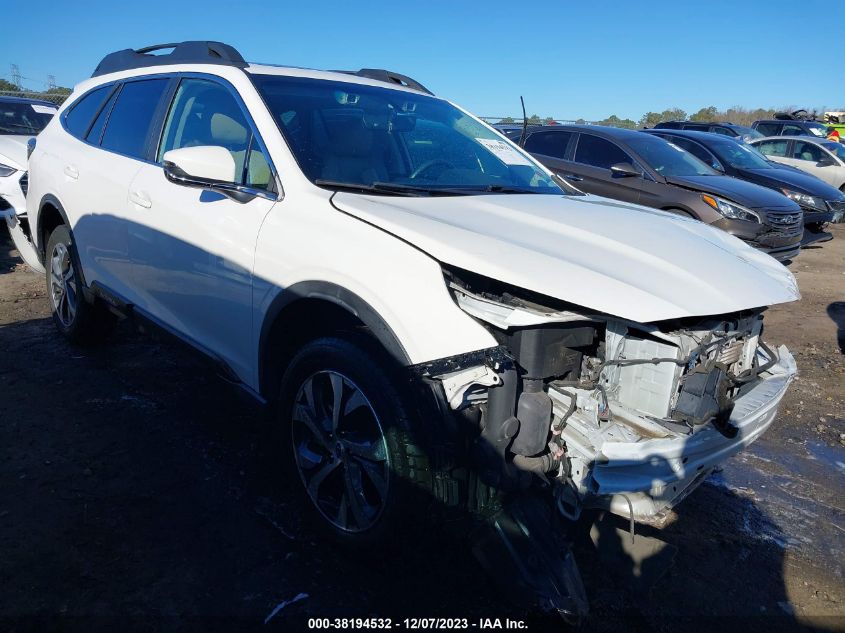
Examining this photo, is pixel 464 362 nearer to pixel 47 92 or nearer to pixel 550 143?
pixel 550 143

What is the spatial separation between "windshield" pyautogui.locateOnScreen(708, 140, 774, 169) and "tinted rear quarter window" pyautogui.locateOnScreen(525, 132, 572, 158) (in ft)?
10.3

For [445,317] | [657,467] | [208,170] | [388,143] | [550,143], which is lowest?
[657,467]

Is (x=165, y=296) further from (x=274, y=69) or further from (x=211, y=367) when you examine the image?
(x=274, y=69)

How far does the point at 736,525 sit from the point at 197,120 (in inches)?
136

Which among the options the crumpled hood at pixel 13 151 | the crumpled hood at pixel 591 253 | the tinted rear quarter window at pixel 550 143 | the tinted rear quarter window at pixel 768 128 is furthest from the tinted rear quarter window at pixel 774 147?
the crumpled hood at pixel 13 151

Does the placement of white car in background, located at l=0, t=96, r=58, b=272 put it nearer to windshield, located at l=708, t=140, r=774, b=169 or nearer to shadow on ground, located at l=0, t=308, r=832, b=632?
shadow on ground, located at l=0, t=308, r=832, b=632

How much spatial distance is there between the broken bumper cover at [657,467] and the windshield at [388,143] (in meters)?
1.40

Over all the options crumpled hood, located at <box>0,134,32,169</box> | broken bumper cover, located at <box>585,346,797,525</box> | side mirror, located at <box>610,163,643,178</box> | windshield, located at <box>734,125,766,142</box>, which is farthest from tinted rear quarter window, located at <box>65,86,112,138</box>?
windshield, located at <box>734,125,766,142</box>

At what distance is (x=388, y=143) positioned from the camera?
3230mm

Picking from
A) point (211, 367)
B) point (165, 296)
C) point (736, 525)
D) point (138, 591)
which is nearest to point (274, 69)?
point (165, 296)

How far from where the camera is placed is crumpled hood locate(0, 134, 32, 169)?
26.1ft

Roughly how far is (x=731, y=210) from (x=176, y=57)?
6.55 m

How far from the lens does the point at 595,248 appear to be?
7.83 ft

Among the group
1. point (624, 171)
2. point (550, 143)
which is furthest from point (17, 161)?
point (624, 171)
